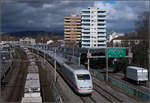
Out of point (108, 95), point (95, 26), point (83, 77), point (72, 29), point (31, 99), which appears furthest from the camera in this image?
point (72, 29)

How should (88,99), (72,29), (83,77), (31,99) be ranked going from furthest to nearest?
(72,29) → (83,77) → (88,99) → (31,99)

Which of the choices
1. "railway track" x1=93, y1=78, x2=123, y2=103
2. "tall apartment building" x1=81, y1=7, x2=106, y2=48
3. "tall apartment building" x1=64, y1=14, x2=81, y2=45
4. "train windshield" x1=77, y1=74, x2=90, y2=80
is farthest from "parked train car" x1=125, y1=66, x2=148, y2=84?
"tall apartment building" x1=64, y1=14, x2=81, y2=45

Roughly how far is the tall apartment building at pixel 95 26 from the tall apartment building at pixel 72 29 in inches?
738

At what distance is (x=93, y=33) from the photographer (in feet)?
293

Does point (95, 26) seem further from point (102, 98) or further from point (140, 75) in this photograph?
point (102, 98)

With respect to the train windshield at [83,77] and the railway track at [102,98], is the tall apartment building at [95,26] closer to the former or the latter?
the railway track at [102,98]

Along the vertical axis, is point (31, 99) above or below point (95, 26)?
below

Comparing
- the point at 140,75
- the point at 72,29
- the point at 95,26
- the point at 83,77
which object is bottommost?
the point at 140,75

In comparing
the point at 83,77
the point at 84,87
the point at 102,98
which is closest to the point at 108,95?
the point at 102,98

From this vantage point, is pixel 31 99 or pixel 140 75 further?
pixel 140 75

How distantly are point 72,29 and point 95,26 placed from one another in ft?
76.0

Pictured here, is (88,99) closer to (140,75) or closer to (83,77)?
(83,77)

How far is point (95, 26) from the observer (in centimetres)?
8950

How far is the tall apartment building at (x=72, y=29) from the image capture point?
108m
